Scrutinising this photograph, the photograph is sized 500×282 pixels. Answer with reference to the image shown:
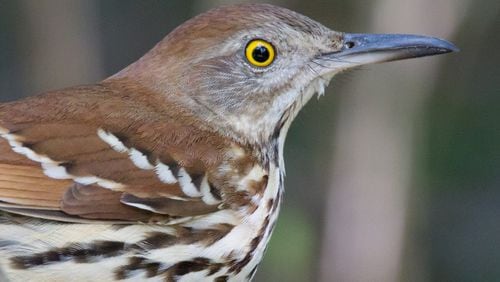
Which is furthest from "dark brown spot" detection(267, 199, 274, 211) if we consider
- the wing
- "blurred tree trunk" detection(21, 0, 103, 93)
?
"blurred tree trunk" detection(21, 0, 103, 93)

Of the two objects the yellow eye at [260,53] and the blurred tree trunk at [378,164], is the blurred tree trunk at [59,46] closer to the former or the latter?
the blurred tree trunk at [378,164]

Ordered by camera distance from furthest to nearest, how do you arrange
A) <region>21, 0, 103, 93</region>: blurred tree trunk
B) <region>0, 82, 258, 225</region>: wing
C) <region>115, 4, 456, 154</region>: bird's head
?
<region>21, 0, 103, 93</region>: blurred tree trunk → <region>115, 4, 456, 154</region>: bird's head → <region>0, 82, 258, 225</region>: wing

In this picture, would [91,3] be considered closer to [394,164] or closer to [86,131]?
[394,164]

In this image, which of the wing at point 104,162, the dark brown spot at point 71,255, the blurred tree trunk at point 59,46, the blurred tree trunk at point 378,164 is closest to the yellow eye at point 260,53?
the wing at point 104,162

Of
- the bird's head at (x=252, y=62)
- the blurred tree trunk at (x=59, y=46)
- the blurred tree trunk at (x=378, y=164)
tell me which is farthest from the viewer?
the blurred tree trunk at (x=59, y=46)

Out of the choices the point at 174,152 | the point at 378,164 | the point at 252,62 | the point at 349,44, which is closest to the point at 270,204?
the point at 174,152

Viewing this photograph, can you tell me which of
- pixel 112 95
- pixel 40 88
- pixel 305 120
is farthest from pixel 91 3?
pixel 112 95

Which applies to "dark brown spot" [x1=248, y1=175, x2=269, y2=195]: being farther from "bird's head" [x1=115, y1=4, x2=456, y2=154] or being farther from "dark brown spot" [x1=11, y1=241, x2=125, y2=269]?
"dark brown spot" [x1=11, y1=241, x2=125, y2=269]
